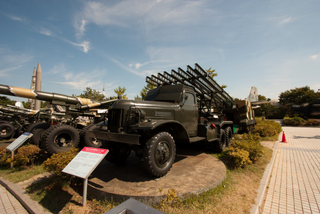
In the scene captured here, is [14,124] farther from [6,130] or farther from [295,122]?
[295,122]

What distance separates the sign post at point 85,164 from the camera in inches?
107

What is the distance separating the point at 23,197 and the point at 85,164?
67.1 inches

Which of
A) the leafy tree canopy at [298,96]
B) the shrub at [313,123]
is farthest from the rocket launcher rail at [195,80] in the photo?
the leafy tree canopy at [298,96]

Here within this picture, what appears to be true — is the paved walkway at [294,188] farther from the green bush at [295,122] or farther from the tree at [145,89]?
the green bush at [295,122]

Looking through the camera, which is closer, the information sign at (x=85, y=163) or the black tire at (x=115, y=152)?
the information sign at (x=85, y=163)

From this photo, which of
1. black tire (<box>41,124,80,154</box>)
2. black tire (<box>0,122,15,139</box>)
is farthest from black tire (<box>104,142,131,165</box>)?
black tire (<box>0,122,15,139</box>)

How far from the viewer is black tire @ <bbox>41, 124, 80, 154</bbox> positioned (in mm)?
5195

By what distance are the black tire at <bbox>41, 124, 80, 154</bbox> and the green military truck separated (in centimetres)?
210

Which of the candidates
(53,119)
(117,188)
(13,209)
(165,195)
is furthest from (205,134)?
(53,119)

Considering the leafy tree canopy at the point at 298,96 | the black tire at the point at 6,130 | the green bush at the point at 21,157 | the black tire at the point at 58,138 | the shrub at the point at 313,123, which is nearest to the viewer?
the green bush at the point at 21,157

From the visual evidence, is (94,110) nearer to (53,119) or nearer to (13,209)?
(53,119)

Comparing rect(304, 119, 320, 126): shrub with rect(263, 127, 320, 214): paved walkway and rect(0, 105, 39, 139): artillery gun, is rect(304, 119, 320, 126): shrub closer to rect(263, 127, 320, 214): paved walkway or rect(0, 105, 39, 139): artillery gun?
rect(263, 127, 320, 214): paved walkway

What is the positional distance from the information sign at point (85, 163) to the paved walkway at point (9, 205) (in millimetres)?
1210

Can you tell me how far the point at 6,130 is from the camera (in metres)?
9.91
